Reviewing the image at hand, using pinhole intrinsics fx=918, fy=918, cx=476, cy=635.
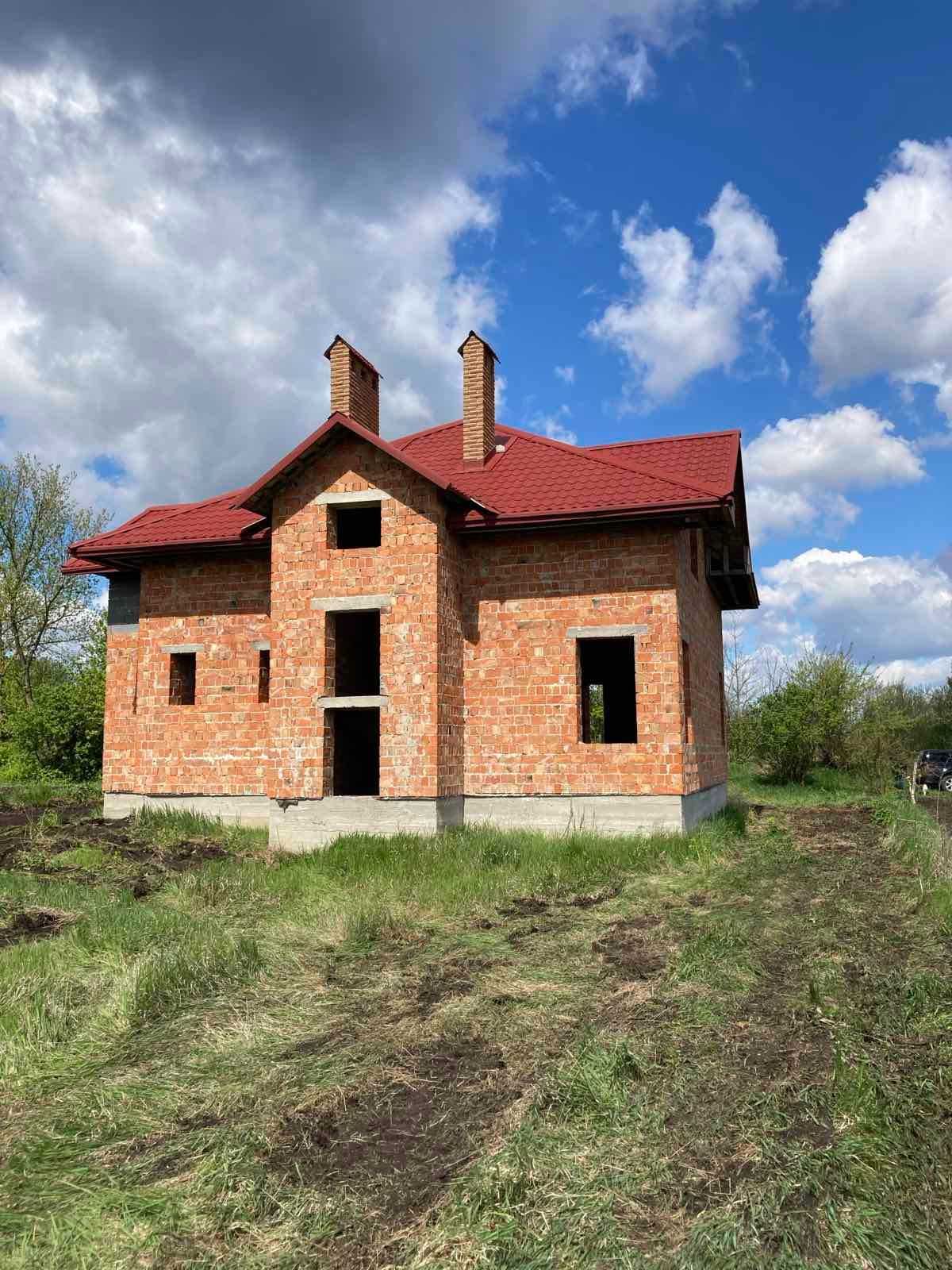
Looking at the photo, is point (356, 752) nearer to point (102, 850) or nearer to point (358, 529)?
point (358, 529)

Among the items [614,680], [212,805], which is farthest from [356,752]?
[614,680]

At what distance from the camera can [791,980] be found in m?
6.50

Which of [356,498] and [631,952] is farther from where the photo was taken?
[356,498]

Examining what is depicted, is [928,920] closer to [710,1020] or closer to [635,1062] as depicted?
[710,1020]

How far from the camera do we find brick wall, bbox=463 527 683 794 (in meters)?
12.8

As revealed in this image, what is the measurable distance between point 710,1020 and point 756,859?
7.03 m

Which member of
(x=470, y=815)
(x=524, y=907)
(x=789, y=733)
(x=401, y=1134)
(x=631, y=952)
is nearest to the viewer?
(x=401, y=1134)

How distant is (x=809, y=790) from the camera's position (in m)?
25.7

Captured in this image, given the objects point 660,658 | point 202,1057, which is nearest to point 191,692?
point 660,658

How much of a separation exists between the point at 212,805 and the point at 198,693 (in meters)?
1.84

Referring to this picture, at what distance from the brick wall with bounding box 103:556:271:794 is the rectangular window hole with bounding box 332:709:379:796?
1.55 metres

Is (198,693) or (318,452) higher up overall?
(318,452)

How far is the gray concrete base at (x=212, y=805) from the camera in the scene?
47.9ft

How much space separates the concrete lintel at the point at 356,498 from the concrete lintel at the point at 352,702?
2.85m
